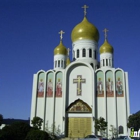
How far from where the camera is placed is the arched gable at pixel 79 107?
27.0 m

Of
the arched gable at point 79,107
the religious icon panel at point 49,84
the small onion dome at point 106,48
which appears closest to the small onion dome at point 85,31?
the small onion dome at point 106,48

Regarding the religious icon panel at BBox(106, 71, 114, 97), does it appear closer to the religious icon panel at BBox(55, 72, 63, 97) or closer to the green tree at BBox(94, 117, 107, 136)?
the green tree at BBox(94, 117, 107, 136)

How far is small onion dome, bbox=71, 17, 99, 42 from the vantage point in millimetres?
33987

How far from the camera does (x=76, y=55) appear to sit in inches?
1347

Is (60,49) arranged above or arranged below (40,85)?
above

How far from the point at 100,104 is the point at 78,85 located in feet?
12.3

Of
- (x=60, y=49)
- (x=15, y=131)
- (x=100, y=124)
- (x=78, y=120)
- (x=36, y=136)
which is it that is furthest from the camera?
(x=60, y=49)

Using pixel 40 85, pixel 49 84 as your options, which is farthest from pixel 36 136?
pixel 40 85

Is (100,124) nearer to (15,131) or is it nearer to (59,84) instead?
(59,84)

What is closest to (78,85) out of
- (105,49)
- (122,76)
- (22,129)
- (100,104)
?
(100,104)

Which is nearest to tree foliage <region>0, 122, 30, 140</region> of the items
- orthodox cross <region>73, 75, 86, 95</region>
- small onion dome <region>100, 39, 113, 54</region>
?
orthodox cross <region>73, 75, 86, 95</region>

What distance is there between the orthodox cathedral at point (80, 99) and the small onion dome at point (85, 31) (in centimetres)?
649

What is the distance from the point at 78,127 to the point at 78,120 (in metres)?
0.84

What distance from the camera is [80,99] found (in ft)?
90.4
